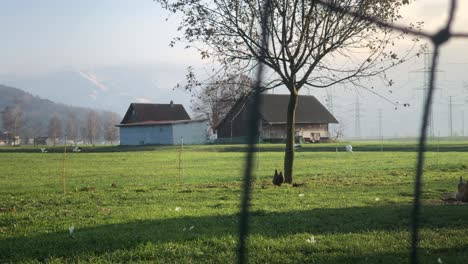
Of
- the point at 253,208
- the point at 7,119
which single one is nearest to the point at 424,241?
the point at 253,208

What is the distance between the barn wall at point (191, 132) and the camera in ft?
252

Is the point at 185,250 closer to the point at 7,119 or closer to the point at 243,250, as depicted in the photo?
the point at 243,250

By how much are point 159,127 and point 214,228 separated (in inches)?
2789

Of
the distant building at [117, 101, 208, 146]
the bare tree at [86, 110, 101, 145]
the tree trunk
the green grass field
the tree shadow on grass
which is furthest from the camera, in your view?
the bare tree at [86, 110, 101, 145]

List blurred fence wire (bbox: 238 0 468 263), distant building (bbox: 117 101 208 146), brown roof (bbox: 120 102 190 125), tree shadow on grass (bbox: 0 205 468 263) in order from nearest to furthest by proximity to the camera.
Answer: blurred fence wire (bbox: 238 0 468 263)
tree shadow on grass (bbox: 0 205 468 263)
distant building (bbox: 117 101 208 146)
brown roof (bbox: 120 102 190 125)

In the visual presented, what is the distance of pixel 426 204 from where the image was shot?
Result: 11.0 m

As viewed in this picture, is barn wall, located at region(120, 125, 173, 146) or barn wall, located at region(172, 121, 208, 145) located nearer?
barn wall, located at region(172, 121, 208, 145)

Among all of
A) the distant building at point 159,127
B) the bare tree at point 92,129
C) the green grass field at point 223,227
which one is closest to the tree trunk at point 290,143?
the green grass field at point 223,227

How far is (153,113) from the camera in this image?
8919cm

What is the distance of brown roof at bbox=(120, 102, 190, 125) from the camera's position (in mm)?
87312

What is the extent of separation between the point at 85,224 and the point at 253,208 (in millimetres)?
3434

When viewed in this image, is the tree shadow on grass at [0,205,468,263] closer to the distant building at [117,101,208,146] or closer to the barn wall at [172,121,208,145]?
the distant building at [117,101,208,146]

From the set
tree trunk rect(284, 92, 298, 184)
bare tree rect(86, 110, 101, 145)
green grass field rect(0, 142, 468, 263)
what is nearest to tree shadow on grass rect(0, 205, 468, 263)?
green grass field rect(0, 142, 468, 263)

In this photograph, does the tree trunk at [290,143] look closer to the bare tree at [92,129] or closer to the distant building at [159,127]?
the distant building at [159,127]
